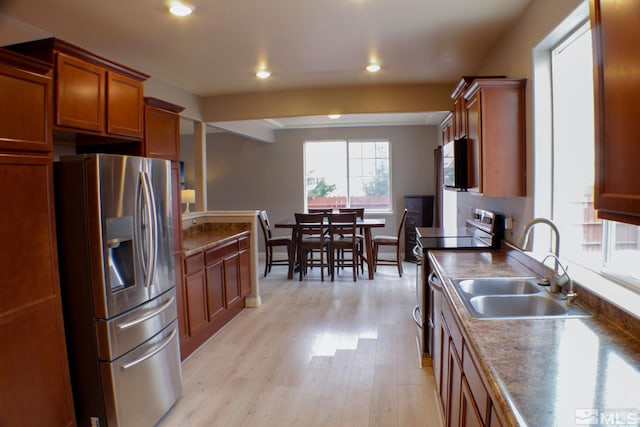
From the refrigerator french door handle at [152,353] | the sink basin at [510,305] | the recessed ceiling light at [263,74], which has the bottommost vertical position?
the refrigerator french door handle at [152,353]

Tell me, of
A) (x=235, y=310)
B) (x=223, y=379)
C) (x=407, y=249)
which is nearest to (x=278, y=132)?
(x=407, y=249)

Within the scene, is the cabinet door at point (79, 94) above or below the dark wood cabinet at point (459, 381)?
above

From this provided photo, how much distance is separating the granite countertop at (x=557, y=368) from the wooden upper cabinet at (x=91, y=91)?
2113 millimetres

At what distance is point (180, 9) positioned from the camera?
2523mm

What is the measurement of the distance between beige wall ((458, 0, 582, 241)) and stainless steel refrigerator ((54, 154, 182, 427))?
7.58ft

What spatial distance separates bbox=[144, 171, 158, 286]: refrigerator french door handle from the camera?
2414 mm

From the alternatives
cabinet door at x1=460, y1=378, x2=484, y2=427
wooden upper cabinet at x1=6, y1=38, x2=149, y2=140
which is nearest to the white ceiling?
wooden upper cabinet at x1=6, y1=38, x2=149, y2=140

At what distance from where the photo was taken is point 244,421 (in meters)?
2.46

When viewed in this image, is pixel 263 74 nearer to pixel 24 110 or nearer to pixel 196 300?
pixel 196 300

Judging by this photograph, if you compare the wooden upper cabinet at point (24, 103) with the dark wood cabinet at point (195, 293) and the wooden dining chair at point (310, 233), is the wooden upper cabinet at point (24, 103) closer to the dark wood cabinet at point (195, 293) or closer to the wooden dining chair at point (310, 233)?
the dark wood cabinet at point (195, 293)

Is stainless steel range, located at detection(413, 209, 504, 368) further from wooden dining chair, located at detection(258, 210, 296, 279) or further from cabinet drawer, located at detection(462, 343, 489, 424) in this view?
wooden dining chair, located at detection(258, 210, 296, 279)

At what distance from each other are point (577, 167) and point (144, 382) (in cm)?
273

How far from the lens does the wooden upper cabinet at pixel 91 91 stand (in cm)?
211

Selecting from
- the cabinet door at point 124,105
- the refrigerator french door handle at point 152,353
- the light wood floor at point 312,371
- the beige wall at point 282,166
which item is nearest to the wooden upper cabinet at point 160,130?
the cabinet door at point 124,105
